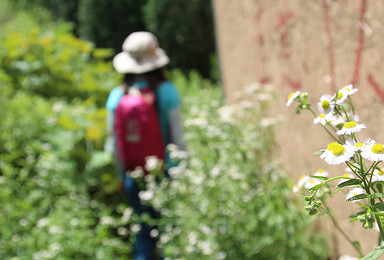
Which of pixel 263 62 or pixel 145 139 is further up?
pixel 263 62

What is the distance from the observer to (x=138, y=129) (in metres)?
2.54

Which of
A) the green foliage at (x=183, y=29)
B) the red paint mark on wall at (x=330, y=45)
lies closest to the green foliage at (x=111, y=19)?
the green foliage at (x=183, y=29)

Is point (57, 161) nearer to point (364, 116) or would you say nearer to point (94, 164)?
point (94, 164)

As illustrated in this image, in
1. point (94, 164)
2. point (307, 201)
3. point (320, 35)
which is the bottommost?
point (307, 201)

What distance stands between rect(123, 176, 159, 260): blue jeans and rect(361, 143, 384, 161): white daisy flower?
1.95 m

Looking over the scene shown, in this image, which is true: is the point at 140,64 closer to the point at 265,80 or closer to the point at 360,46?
the point at 265,80

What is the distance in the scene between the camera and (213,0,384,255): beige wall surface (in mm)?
1820

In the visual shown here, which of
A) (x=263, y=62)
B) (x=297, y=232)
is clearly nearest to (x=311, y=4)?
(x=263, y=62)

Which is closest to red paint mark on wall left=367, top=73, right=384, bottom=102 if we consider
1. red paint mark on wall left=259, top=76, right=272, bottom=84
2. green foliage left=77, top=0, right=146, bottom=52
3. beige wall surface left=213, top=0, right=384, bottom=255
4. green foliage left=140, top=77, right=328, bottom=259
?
beige wall surface left=213, top=0, right=384, bottom=255

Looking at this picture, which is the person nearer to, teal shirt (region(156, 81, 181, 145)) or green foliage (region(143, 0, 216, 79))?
teal shirt (region(156, 81, 181, 145))

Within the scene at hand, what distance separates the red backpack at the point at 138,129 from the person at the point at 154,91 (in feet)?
0.19

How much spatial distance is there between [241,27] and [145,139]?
146cm

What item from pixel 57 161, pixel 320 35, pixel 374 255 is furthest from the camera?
pixel 57 161

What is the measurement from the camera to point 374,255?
89 centimetres
